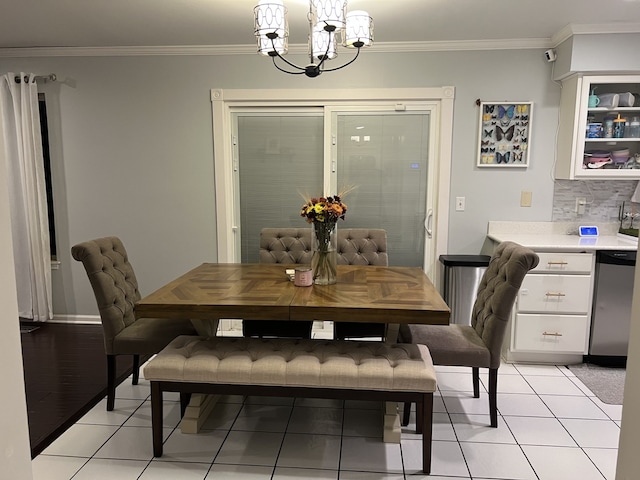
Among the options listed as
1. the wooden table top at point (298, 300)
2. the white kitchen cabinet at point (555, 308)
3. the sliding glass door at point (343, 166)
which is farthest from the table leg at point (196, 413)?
the white kitchen cabinet at point (555, 308)

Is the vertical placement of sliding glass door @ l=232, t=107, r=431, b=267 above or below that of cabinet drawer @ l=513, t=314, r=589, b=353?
above

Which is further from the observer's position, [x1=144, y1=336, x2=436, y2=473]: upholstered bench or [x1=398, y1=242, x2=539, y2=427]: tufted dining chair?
[x1=398, y1=242, x2=539, y2=427]: tufted dining chair

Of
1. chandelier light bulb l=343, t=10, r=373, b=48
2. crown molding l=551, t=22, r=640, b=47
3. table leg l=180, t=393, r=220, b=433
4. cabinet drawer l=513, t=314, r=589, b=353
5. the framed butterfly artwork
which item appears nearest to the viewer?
chandelier light bulb l=343, t=10, r=373, b=48

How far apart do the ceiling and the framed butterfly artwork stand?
50 centimetres

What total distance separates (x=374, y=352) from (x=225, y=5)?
2208 mm

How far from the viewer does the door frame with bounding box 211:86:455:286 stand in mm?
3570

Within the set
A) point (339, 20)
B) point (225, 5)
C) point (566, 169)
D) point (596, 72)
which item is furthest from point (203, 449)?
point (596, 72)

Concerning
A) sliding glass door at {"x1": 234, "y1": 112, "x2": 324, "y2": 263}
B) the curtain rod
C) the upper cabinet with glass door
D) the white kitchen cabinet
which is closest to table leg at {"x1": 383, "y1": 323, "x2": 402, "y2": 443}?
the white kitchen cabinet

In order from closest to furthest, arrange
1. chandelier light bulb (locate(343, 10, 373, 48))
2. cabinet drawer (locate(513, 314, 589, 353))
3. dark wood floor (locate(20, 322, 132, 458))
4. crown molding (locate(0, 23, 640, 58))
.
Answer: chandelier light bulb (locate(343, 10, 373, 48)) → dark wood floor (locate(20, 322, 132, 458)) → cabinet drawer (locate(513, 314, 589, 353)) → crown molding (locate(0, 23, 640, 58))

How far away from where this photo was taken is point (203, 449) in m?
2.21

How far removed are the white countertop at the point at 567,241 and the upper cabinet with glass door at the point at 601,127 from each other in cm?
45

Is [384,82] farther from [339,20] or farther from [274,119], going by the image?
[339,20]

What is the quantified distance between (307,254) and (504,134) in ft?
5.94

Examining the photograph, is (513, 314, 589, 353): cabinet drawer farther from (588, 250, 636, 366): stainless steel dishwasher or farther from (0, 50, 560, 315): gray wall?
(0, 50, 560, 315): gray wall
